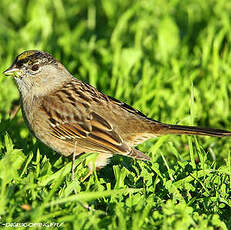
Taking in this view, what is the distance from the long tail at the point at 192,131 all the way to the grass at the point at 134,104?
0.21 metres

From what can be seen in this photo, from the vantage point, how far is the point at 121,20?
6.58 metres

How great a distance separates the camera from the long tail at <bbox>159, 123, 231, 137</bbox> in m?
3.85

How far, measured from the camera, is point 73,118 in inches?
164

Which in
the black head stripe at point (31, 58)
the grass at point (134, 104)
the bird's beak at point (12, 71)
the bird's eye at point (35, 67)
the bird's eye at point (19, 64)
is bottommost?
the grass at point (134, 104)

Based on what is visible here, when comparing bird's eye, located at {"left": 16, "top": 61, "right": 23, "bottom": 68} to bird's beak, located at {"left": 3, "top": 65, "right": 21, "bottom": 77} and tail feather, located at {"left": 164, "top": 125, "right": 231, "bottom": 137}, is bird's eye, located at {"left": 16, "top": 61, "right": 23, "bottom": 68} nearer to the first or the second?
bird's beak, located at {"left": 3, "top": 65, "right": 21, "bottom": 77}

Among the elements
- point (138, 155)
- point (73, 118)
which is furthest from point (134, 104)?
point (138, 155)

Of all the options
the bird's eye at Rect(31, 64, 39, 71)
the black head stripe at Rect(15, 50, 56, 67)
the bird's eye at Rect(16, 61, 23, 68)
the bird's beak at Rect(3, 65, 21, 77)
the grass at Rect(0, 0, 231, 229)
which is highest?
the black head stripe at Rect(15, 50, 56, 67)

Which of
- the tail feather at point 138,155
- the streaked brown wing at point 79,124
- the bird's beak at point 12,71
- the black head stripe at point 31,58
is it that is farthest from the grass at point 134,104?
the black head stripe at point 31,58

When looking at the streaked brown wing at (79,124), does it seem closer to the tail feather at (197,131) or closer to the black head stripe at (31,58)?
the black head stripe at (31,58)

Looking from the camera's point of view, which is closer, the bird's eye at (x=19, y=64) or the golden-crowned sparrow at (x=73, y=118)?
the golden-crowned sparrow at (x=73, y=118)

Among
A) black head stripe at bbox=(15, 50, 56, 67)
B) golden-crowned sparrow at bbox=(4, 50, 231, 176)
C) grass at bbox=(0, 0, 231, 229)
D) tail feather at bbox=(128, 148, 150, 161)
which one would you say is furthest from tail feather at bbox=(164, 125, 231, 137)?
black head stripe at bbox=(15, 50, 56, 67)

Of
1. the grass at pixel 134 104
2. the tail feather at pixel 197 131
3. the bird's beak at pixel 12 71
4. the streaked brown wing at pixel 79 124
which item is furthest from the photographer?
the bird's beak at pixel 12 71

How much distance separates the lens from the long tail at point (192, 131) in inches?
151

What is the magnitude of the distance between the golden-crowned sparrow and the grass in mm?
213
